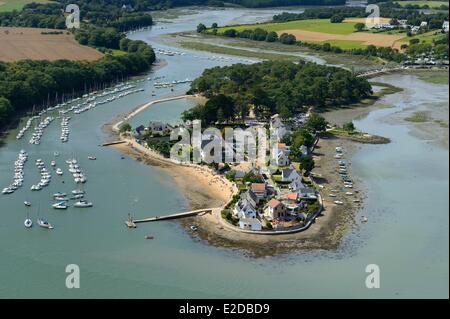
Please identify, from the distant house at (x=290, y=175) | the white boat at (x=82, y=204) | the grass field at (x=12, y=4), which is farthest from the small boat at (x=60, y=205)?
the grass field at (x=12, y=4)

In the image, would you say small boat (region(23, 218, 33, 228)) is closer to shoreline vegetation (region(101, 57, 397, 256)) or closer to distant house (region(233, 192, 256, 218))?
shoreline vegetation (region(101, 57, 397, 256))

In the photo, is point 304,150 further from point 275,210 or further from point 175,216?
point 175,216

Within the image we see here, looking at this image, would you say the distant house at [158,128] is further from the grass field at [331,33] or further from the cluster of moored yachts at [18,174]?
the grass field at [331,33]

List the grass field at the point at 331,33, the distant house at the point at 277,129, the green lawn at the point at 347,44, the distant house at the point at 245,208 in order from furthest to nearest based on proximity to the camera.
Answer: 1. the grass field at the point at 331,33
2. the green lawn at the point at 347,44
3. the distant house at the point at 277,129
4. the distant house at the point at 245,208

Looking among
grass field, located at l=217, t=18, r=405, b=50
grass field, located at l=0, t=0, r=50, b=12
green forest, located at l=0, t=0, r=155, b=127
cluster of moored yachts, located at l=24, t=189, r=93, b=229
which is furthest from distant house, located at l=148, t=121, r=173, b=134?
grass field, located at l=0, t=0, r=50, b=12

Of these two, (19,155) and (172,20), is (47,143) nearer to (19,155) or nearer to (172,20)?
(19,155)
